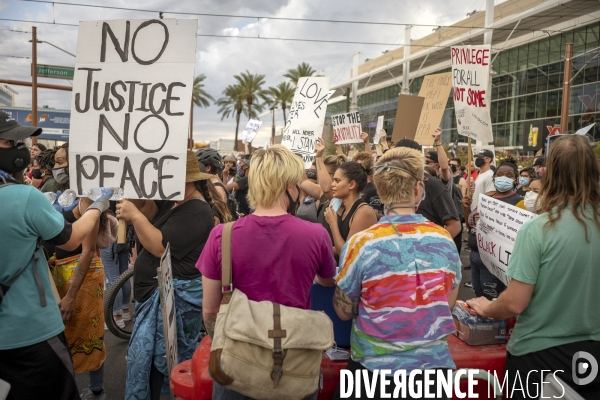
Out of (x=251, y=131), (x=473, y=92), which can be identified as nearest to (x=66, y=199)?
(x=473, y=92)

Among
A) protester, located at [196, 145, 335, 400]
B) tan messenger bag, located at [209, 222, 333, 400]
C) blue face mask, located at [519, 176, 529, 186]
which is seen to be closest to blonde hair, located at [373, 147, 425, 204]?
protester, located at [196, 145, 335, 400]

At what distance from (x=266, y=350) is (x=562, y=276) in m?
1.32

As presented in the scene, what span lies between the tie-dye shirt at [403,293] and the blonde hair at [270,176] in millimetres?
426

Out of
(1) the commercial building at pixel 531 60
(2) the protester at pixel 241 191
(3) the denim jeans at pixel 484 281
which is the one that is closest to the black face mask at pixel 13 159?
(3) the denim jeans at pixel 484 281

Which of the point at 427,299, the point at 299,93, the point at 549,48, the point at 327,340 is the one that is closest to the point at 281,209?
the point at 327,340

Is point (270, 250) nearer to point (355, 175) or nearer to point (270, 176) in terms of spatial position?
point (270, 176)

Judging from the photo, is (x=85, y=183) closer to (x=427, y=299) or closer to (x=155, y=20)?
(x=155, y=20)

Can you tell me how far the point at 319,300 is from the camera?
246 cm

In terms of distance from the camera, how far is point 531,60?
1235 inches

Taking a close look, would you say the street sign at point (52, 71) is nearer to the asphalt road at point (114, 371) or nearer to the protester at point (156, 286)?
the asphalt road at point (114, 371)

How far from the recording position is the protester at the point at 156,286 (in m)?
2.83

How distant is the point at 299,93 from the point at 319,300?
199 inches

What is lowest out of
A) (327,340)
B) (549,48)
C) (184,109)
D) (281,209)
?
(327,340)

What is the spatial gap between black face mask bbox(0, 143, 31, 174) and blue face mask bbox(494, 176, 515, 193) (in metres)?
4.37
